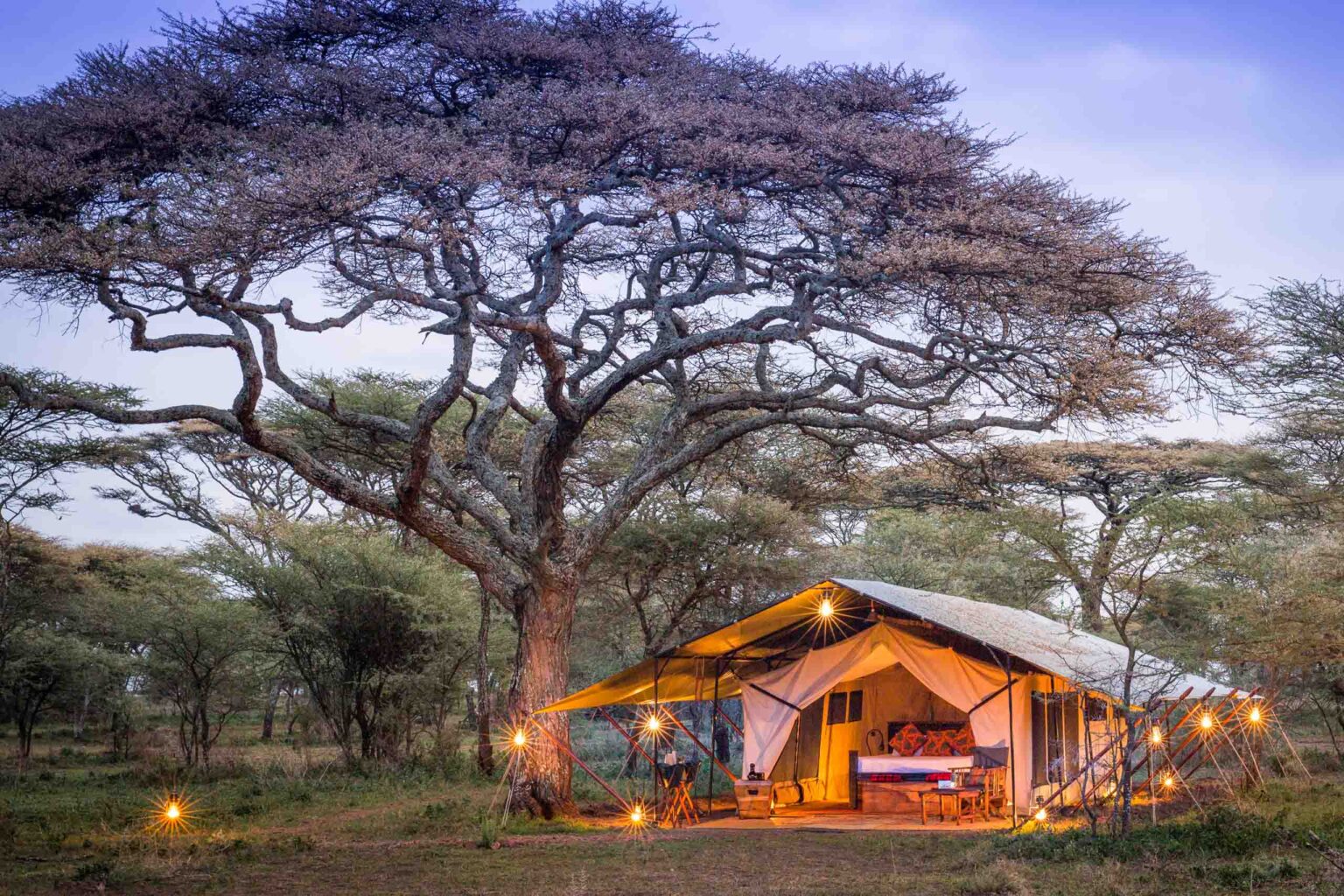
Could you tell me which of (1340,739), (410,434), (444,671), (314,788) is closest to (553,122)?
(410,434)

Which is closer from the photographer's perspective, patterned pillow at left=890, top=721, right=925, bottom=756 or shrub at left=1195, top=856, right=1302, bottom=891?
shrub at left=1195, top=856, right=1302, bottom=891

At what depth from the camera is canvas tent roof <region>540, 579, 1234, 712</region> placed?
1124 centimetres

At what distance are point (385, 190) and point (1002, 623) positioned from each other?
7.13 m

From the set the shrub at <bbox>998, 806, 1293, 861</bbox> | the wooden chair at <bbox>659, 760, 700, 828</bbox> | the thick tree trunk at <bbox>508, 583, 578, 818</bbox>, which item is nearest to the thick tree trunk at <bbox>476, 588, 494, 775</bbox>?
the thick tree trunk at <bbox>508, 583, 578, 818</bbox>

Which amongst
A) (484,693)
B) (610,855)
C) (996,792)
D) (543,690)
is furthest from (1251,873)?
(484,693)

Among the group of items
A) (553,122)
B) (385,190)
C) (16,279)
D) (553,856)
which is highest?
(553,122)

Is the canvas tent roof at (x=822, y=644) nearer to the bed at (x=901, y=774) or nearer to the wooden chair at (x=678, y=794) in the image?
the wooden chair at (x=678, y=794)

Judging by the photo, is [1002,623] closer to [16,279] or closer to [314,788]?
[314,788]

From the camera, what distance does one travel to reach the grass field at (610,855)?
24.0 ft

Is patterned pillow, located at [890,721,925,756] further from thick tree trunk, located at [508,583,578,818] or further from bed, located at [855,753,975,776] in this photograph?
thick tree trunk, located at [508,583,578,818]

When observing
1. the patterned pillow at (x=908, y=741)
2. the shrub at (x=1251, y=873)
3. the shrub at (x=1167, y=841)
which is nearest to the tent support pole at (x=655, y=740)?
the patterned pillow at (x=908, y=741)

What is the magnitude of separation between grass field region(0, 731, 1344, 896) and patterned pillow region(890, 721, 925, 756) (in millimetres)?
2673

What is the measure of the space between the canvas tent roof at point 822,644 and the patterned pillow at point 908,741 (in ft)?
4.75

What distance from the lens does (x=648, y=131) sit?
1023 cm
